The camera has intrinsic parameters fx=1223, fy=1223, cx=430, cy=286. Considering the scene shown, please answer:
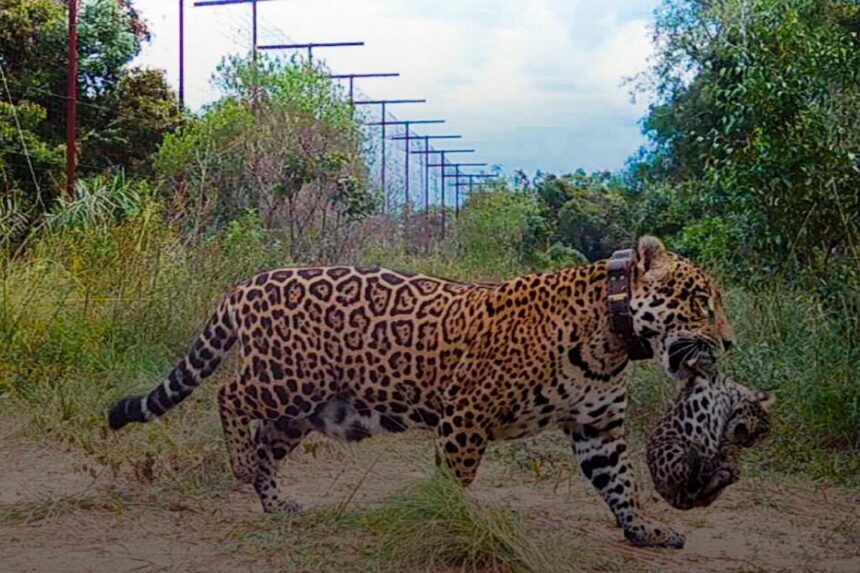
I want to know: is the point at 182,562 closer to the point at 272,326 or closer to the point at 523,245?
the point at 272,326

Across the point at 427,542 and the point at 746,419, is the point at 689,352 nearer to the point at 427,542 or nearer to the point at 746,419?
the point at 746,419

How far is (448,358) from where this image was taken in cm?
507

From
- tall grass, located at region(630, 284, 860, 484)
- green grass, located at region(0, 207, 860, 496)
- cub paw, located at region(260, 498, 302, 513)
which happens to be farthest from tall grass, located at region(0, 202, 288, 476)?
tall grass, located at region(630, 284, 860, 484)

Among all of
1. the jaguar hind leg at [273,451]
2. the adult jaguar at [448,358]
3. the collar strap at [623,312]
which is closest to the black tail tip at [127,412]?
the adult jaguar at [448,358]

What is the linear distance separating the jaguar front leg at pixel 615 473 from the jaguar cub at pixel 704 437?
20cm

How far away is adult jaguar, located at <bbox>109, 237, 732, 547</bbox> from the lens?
484cm

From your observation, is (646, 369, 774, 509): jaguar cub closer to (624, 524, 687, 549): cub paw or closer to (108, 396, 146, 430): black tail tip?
(624, 524, 687, 549): cub paw

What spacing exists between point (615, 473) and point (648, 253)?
36.6 inches

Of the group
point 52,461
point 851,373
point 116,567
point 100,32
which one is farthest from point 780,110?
point 100,32

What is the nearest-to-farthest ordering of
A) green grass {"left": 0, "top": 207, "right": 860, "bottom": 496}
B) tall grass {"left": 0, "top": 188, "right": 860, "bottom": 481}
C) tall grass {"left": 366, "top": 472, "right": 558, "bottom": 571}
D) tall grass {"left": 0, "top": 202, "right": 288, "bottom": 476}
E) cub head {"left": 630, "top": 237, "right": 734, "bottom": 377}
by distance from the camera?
tall grass {"left": 366, "top": 472, "right": 558, "bottom": 571} < cub head {"left": 630, "top": 237, "right": 734, "bottom": 377} < green grass {"left": 0, "top": 207, "right": 860, "bottom": 496} < tall grass {"left": 0, "top": 188, "right": 860, "bottom": 481} < tall grass {"left": 0, "top": 202, "right": 288, "bottom": 476}

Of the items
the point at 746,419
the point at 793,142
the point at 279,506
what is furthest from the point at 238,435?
the point at 793,142

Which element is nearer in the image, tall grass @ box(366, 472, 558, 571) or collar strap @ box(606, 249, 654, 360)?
tall grass @ box(366, 472, 558, 571)

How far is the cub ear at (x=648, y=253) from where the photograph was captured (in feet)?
15.9

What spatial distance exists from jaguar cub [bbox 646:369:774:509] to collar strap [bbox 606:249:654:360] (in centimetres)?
36
